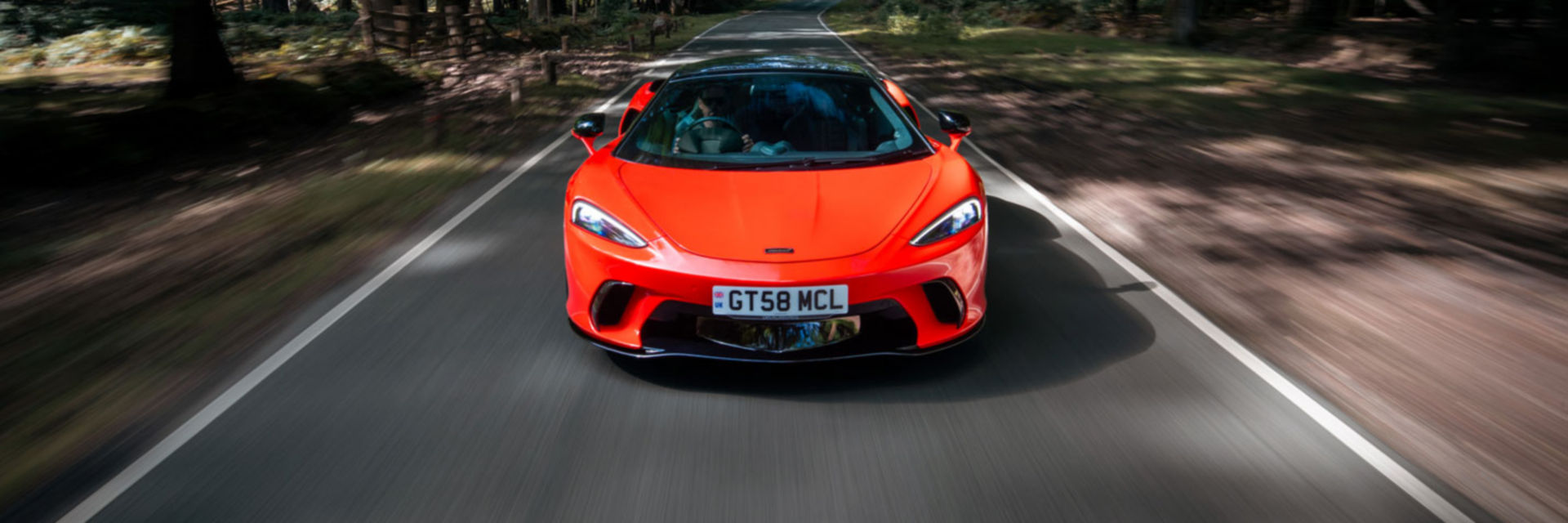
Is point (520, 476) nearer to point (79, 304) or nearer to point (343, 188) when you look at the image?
point (79, 304)

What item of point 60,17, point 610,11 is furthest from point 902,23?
point 60,17

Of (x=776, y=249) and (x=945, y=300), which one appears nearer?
(x=776, y=249)

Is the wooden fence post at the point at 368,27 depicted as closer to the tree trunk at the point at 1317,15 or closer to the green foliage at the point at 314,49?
the green foliage at the point at 314,49

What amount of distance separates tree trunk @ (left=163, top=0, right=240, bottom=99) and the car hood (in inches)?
495

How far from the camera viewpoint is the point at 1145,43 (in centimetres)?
2788

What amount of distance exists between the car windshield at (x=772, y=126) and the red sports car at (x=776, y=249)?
0.02m

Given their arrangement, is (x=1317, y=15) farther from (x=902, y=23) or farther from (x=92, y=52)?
(x=92, y=52)

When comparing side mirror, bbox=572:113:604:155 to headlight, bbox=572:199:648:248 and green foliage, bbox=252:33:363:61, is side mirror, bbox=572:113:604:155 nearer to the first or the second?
headlight, bbox=572:199:648:248

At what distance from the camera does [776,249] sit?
3598 mm

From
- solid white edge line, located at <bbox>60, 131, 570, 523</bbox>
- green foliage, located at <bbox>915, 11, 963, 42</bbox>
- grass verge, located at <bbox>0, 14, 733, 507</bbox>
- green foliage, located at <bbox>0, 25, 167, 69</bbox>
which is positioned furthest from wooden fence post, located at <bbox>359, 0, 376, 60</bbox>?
solid white edge line, located at <bbox>60, 131, 570, 523</bbox>

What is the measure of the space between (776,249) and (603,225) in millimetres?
799

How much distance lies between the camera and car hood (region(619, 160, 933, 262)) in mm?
3643

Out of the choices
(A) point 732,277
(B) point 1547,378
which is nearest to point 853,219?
(A) point 732,277

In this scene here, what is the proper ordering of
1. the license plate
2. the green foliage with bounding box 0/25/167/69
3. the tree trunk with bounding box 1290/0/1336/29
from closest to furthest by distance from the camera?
the license plate < the green foliage with bounding box 0/25/167/69 < the tree trunk with bounding box 1290/0/1336/29
